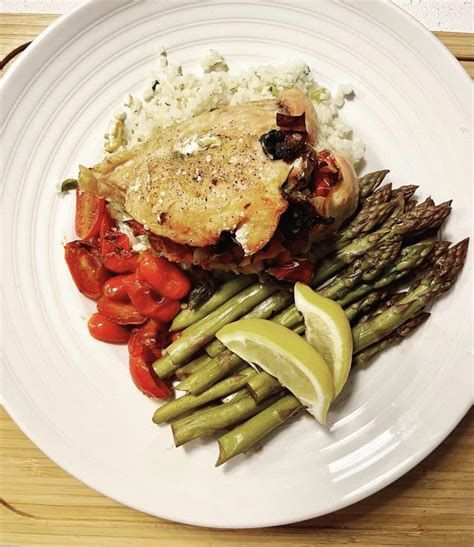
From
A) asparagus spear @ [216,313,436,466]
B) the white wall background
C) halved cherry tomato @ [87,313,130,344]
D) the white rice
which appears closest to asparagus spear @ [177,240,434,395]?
asparagus spear @ [216,313,436,466]

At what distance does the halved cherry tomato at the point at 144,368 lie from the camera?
3.93 m

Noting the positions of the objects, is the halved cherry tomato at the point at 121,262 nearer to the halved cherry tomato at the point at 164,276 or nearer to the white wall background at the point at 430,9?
the halved cherry tomato at the point at 164,276

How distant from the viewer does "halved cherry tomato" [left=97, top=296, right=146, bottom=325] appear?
13.4ft

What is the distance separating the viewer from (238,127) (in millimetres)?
3631

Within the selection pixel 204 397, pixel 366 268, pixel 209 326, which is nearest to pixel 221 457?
pixel 204 397

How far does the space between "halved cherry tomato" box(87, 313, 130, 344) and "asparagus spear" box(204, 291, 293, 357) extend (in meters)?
0.63

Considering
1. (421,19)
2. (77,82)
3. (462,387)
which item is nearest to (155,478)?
(462,387)

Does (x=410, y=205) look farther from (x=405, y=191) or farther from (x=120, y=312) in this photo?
(x=120, y=312)

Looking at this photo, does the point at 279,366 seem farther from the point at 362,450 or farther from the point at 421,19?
the point at 421,19

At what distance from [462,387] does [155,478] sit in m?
1.98

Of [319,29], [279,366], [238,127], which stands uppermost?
[319,29]

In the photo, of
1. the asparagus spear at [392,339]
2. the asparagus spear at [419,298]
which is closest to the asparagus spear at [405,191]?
the asparagus spear at [419,298]

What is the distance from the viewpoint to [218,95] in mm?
4148

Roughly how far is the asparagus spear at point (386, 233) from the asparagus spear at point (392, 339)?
0.51m
